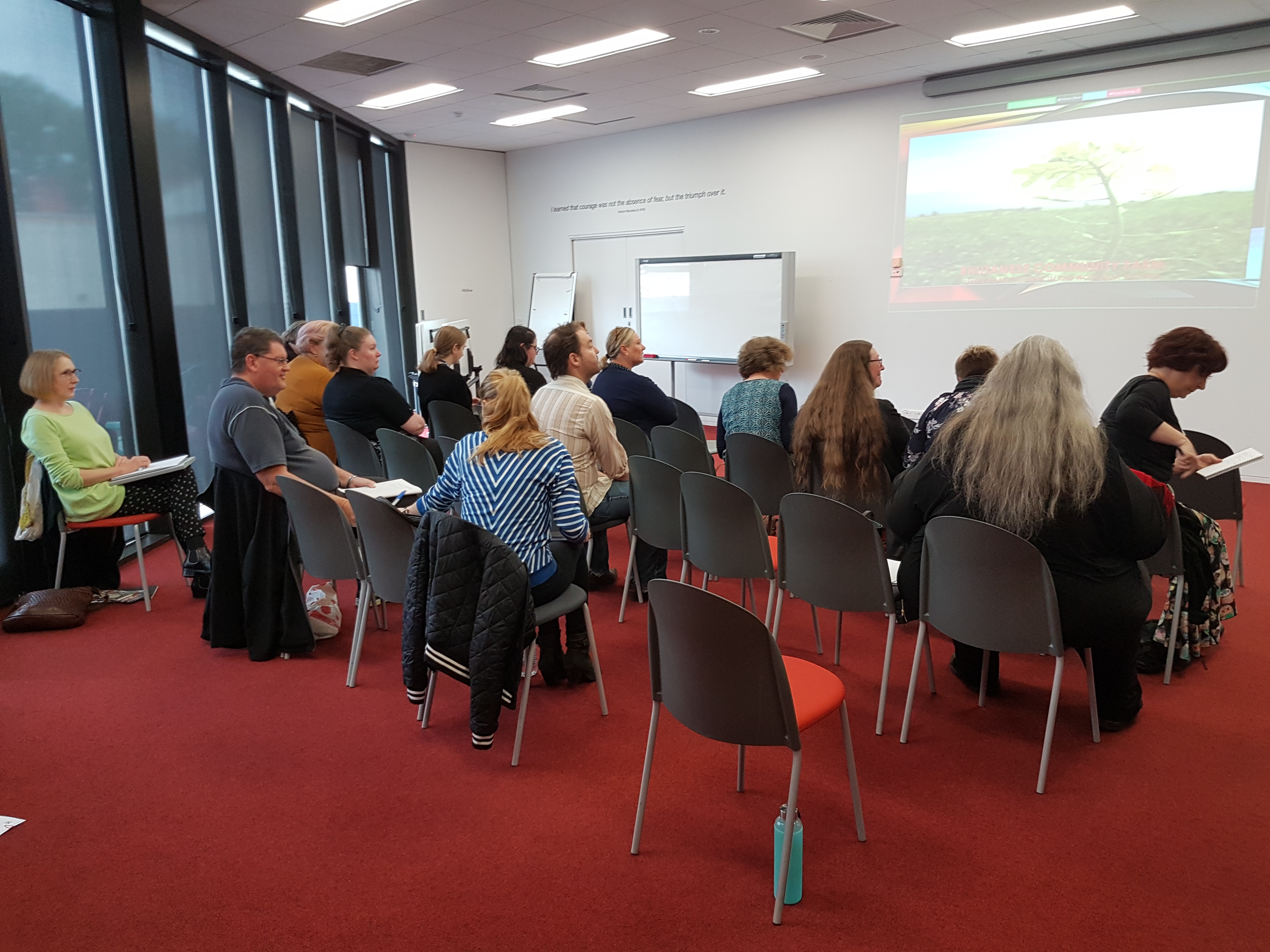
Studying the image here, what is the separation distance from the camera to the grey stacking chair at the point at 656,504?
3531mm

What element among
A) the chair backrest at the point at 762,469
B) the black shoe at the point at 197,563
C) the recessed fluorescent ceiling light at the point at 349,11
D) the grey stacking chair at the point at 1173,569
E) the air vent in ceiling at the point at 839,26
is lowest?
the black shoe at the point at 197,563

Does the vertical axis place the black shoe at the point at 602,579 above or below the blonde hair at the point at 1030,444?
below

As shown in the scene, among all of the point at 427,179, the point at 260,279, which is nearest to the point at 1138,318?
the point at 260,279

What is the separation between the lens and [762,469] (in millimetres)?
4160

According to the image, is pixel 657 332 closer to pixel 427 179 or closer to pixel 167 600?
pixel 427 179

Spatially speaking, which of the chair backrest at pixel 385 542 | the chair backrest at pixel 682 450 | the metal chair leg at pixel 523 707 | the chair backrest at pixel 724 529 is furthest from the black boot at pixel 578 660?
the chair backrest at pixel 682 450

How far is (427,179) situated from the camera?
10055 mm

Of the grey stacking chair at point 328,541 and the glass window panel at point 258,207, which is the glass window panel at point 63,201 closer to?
the glass window panel at point 258,207

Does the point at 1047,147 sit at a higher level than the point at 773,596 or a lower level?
higher

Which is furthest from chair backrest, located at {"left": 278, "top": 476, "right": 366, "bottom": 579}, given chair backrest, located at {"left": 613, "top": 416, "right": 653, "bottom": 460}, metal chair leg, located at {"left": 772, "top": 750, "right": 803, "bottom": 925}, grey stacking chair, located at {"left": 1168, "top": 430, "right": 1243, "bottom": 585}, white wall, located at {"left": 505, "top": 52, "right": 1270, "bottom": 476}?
white wall, located at {"left": 505, "top": 52, "right": 1270, "bottom": 476}

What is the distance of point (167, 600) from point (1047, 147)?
23.1 feet

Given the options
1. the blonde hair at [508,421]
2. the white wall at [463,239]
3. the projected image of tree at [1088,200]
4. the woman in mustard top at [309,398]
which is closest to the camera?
the blonde hair at [508,421]

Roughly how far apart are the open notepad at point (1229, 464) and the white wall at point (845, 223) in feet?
11.6

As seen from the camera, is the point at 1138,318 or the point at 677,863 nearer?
the point at 677,863
